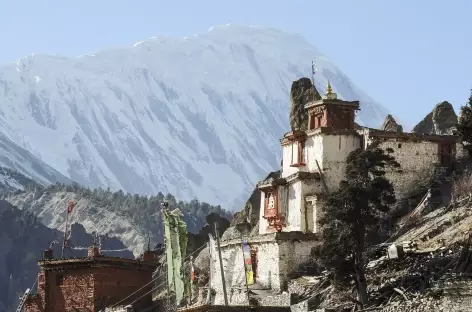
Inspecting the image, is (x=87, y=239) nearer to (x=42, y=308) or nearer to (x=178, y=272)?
(x=42, y=308)

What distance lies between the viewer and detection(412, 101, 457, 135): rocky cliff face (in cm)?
7994

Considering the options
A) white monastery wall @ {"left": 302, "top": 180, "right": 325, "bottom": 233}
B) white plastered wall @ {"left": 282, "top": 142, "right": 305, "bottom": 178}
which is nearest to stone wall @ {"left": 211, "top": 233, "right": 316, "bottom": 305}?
white monastery wall @ {"left": 302, "top": 180, "right": 325, "bottom": 233}

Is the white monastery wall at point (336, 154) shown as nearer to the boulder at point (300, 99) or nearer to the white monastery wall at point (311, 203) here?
the white monastery wall at point (311, 203)

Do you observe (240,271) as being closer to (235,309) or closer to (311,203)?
(311,203)

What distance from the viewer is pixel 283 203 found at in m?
66.0

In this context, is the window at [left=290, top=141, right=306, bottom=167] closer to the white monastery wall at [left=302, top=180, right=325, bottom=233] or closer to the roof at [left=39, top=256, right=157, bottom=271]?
the white monastery wall at [left=302, top=180, right=325, bottom=233]

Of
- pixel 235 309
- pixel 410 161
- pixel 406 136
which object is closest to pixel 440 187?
pixel 410 161

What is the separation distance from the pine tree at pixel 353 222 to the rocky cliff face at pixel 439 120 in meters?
30.5

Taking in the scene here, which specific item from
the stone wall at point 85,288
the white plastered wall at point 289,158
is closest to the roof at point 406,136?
the white plastered wall at point 289,158

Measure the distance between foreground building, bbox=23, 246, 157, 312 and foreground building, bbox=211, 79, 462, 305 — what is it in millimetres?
9018

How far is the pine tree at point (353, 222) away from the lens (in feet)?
156

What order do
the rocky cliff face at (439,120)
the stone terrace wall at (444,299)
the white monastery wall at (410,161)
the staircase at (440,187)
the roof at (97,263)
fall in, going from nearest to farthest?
the stone terrace wall at (444,299), the staircase at (440,187), the white monastery wall at (410,161), the roof at (97,263), the rocky cliff face at (439,120)

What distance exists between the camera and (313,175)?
64.0 meters

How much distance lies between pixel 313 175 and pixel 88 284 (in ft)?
59.0
